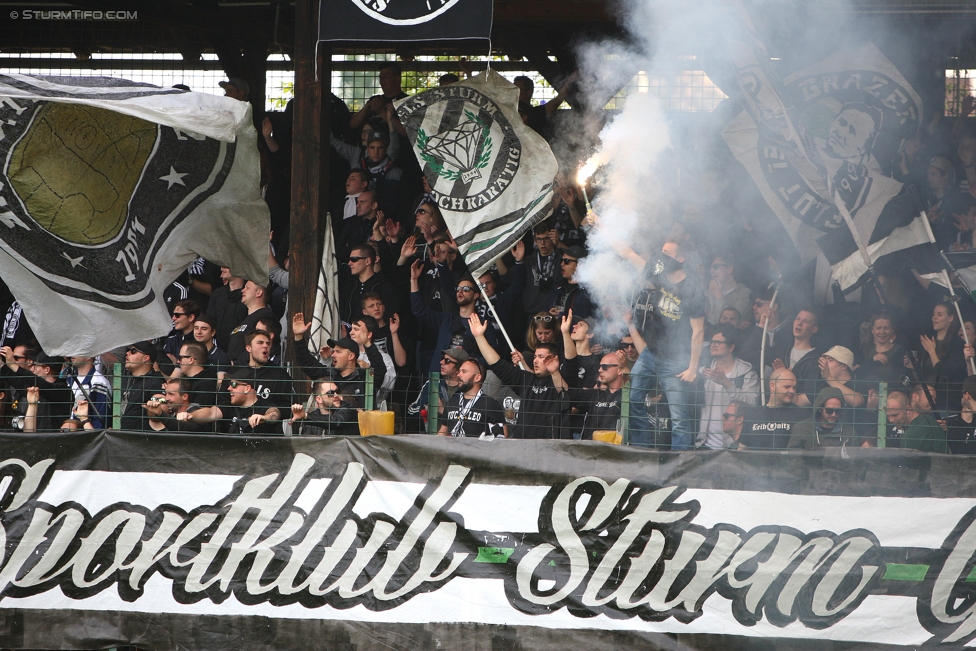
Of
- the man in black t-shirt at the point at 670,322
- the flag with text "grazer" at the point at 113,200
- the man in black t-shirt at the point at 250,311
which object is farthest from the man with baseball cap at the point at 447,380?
the flag with text "grazer" at the point at 113,200

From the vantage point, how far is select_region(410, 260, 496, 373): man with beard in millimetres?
7930

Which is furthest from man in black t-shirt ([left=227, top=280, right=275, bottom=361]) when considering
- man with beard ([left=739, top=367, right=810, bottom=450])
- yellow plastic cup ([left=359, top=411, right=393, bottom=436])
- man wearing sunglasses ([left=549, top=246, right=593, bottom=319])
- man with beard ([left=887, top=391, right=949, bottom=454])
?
man with beard ([left=887, top=391, right=949, bottom=454])

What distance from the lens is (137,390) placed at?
6457mm

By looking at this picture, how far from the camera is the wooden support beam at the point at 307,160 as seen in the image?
706 cm

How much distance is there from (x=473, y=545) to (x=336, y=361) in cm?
158

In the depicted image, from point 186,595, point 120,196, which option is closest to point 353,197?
point 120,196

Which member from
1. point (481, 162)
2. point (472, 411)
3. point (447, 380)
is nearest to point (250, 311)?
point (447, 380)

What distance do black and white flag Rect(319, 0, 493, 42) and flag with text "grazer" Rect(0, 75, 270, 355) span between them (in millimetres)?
788

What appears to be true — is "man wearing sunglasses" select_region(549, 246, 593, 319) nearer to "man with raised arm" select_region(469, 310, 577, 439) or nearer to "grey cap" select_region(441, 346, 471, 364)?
"man with raised arm" select_region(469, 310, 577, 439)

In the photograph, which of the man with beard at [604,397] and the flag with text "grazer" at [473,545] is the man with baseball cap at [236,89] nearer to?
the flag with text "grazer" at [473,545]

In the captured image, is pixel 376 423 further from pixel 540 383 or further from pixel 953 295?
pixel 953 295

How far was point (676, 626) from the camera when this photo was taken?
592 cm

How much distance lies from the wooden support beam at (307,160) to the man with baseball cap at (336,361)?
251mm

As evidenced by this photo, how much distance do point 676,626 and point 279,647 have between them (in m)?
2.12
